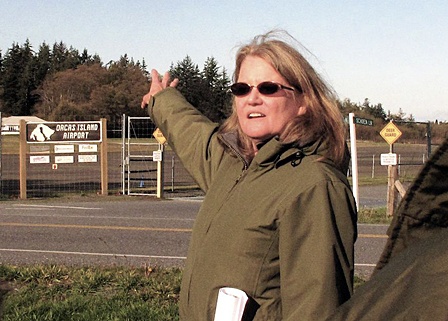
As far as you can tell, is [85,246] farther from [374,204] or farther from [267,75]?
[374,204]

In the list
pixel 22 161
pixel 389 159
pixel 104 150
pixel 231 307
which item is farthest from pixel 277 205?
pixel 22 161

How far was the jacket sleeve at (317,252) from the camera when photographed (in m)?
2.36

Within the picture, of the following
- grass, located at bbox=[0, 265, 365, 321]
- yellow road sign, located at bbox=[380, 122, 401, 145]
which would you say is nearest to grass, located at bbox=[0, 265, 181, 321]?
grass, located at bbox=[0, 265, 365, 321]

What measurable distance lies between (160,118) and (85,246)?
6.51 metres

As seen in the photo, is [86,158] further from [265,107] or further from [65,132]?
[265,107]

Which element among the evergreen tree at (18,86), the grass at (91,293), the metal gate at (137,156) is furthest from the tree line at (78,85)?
the grass at (91,293)

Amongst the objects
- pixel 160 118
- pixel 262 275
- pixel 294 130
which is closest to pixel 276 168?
pixel 294 130

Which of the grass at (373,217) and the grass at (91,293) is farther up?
the grass at (91,293)

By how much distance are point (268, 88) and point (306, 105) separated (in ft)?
0.52

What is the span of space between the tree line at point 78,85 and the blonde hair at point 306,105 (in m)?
33.0

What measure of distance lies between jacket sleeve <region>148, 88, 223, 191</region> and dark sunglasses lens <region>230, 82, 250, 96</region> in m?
0.33

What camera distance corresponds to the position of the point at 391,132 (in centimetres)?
1545

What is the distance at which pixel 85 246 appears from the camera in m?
10.0

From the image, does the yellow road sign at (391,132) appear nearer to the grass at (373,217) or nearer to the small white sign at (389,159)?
the small white sign at (389,159)
